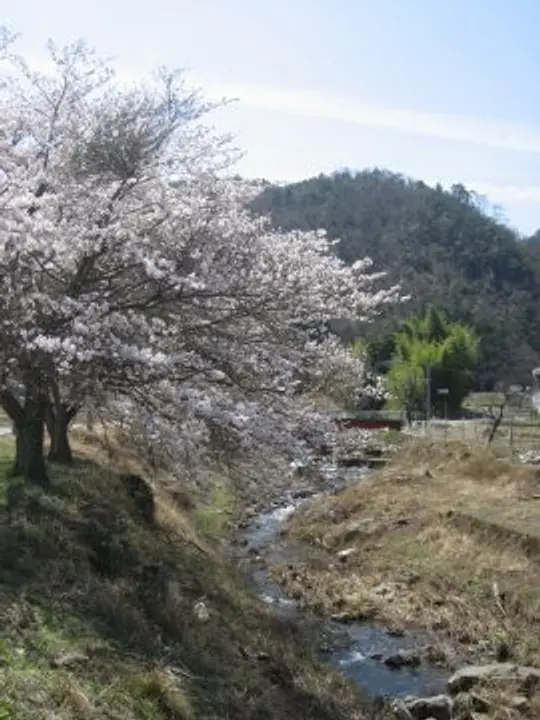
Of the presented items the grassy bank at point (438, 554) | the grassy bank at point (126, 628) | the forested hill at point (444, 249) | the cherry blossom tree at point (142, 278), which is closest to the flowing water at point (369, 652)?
the grassy bank at point (438, 554)

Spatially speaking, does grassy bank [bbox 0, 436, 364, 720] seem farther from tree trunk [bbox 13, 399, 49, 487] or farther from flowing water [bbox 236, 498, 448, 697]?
flowing water [bbox 236, 498, 448, 697]

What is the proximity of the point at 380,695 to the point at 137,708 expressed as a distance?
6.33m

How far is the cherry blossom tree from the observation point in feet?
37.0

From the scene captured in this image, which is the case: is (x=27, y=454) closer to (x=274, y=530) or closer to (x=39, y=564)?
(x=39, y=564)

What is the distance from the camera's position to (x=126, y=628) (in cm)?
980

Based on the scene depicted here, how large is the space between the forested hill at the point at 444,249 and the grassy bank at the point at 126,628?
76.4 m

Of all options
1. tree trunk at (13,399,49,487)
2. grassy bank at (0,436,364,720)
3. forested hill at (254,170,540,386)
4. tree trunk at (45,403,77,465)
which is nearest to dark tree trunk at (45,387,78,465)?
tree trunk at (45,403,77,465)

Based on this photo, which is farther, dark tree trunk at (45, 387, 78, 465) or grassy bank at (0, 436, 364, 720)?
dark tree trunk at (45, 387, 78, 465)

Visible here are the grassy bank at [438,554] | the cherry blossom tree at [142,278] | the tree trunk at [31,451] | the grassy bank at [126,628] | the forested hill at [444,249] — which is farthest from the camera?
the forested hill at [444,249]

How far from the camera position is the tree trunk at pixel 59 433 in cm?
1778

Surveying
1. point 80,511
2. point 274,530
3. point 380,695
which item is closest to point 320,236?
point 80,511

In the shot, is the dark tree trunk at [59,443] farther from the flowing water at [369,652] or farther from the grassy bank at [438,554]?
the grassy bank at [438,554]

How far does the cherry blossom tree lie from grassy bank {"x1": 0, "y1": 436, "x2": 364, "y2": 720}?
6.18 ft

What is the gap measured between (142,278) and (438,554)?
11.6 meters
